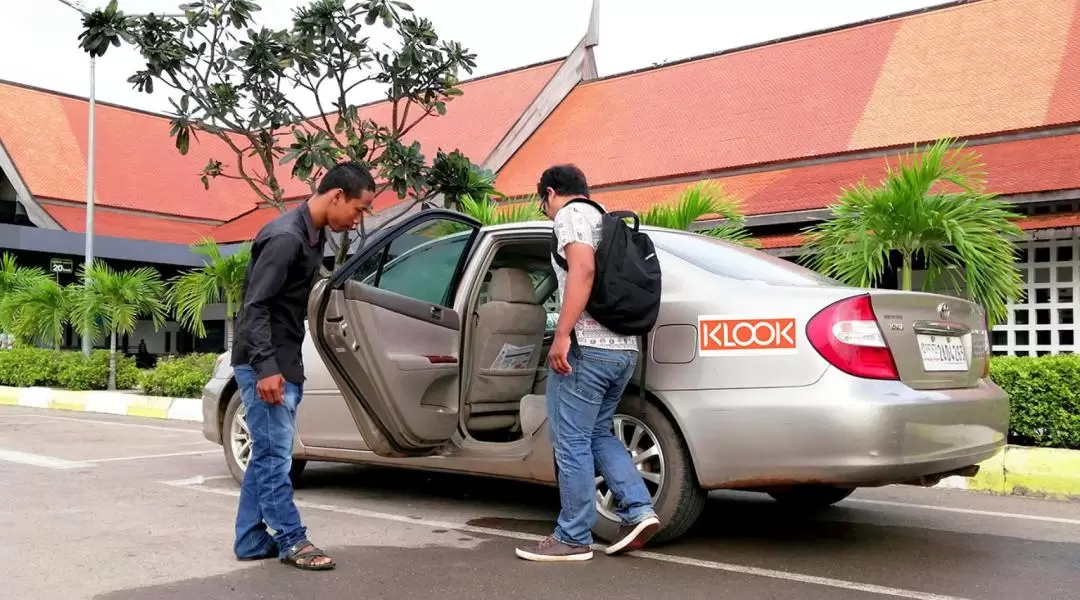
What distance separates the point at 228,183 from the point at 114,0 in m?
16.4

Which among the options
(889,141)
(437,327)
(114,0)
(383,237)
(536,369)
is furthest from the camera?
(889,141)

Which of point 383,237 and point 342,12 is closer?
point 383,237

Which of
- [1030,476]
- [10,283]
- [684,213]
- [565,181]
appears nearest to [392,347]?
[565,181]

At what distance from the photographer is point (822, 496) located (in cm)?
540

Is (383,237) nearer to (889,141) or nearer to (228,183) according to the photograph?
(889,141)

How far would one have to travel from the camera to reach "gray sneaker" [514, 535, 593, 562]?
13.6ft

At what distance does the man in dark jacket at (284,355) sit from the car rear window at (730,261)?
4.94 feet

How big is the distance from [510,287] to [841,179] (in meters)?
9.31

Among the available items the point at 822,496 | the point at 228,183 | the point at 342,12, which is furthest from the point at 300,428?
the point at 228,183

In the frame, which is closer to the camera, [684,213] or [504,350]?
[504,350]

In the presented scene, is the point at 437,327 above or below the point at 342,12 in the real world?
below

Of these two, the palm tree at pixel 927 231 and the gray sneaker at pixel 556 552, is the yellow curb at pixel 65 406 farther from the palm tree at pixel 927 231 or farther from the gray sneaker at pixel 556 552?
the gray sneaker at pixel 556 552

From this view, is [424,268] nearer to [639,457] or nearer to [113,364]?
[639,457]

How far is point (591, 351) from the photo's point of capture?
4098 mm
